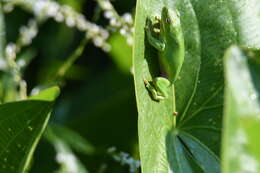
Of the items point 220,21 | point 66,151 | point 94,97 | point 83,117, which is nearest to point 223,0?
point 220,21

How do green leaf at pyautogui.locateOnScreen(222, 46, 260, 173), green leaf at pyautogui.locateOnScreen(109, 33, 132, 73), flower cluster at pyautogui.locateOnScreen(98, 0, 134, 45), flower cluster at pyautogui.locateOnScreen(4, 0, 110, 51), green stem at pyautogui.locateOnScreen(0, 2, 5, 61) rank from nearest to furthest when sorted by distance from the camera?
green leaf at pyautogui.locateOnScreen(222, 46, 260, 173) → flower cluster at pyautogui.locateOnScreen(98, 0, 134, 45) → flower cluster at pyautogui.locateOnScreen(4, 0, 110, 51) → green stem at pyautogui.locateOnScreen(0, 2, 5, 61) → green leaf at pyautogui.locateOnScreen(109, 33, 132, 73)

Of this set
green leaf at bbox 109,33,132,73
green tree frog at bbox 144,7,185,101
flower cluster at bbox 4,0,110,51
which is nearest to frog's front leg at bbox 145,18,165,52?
green tree frog at bbox 144,7,185,101

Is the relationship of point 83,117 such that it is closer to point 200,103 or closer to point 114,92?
point 114,92

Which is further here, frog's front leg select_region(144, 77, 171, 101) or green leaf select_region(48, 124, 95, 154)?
green leaf select_region(48, 124, 95, 154)

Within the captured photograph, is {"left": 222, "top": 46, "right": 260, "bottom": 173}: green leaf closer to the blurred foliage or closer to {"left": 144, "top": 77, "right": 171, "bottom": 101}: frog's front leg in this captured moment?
{"left": 144, "top": 77, "right": 171, "bottom": 101}: frog's front leg

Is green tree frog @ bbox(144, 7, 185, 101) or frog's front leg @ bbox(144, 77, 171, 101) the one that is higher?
green tree frog @ bbox(144, 7, 185, 101)

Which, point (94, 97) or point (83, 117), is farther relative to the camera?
point (94, 97)

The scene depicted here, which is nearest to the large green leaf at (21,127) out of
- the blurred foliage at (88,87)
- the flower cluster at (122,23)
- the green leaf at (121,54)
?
the flower cluster at (122,23)
